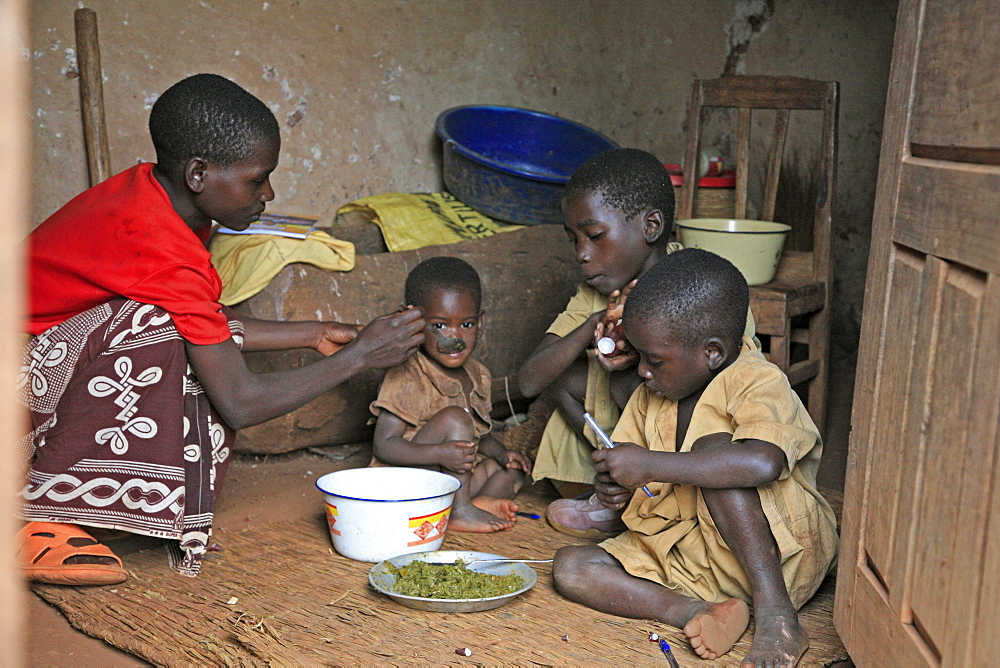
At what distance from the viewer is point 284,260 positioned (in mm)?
3027

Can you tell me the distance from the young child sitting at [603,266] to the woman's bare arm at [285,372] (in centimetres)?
42

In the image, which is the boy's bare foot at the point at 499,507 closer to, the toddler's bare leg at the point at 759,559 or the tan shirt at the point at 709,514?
the tan shirt at the point at 709,514

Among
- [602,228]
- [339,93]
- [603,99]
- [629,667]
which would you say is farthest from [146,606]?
[603,99]

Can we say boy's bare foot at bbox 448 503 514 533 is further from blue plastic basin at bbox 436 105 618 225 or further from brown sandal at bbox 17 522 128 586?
blue plastic basin at bbox 436 105 618 225

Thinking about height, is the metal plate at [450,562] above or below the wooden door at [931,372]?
below

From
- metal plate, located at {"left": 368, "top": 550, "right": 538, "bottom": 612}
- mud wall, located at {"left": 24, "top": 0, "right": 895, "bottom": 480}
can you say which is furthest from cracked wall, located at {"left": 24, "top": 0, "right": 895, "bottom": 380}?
metal plate, located at {"left": 368, "top": 550, "right": 538, "bottom": 612}

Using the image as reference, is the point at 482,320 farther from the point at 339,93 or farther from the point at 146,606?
the point at 339,93

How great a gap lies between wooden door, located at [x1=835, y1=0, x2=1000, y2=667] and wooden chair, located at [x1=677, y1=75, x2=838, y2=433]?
1532mm

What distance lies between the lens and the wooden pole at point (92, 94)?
3.07 m

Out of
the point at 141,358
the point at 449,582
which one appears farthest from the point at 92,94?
the point at 449,582

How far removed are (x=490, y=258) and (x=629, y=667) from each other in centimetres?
197

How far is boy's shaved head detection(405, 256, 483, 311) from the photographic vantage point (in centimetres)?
271

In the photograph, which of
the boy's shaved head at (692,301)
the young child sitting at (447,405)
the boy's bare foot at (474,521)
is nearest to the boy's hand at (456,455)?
the young child sitting at (447,405)

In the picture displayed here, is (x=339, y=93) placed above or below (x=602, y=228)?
above
